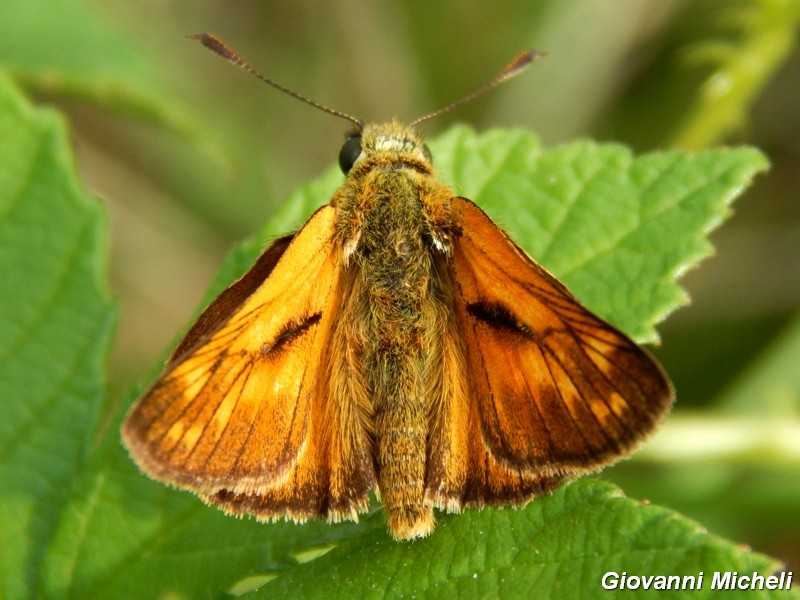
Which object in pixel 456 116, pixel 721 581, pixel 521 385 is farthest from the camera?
pixel 456 116

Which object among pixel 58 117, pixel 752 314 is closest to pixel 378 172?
pixel 58 117

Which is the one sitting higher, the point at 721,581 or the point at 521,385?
the point at 521,385

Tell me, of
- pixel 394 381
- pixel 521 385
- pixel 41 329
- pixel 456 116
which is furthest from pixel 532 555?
pixel 456 116

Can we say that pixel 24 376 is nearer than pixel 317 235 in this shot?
No

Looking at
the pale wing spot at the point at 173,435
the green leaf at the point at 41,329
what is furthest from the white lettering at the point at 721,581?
the green leaf at the point at 41,329

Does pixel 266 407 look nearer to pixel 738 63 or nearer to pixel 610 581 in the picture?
pixel 610 581

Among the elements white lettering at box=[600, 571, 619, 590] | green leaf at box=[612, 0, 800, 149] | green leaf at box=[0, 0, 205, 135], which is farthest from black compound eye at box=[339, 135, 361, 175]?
green leaf at box=[612, 0, 800, 149]

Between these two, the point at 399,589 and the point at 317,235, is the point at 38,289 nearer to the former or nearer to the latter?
the point at 317,235

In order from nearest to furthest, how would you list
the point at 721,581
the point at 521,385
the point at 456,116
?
the point at 721,581 < the point at 521,385 < the point at 456,116
